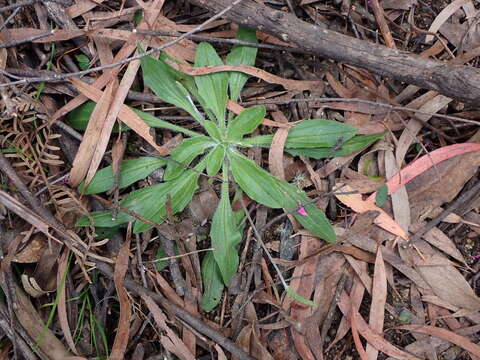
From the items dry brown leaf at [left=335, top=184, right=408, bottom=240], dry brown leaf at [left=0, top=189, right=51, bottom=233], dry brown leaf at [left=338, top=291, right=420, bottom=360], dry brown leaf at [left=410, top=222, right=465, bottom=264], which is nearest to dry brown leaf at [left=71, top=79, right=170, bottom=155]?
dry brown leaf at [left=0, top=189, right=51, bottom=233]


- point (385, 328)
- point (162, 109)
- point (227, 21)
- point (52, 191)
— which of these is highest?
point (227, 21)

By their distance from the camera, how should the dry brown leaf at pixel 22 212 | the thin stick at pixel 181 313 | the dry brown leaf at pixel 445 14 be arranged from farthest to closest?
the dry brown leaf at pixel 445 14, the thin stick at pixel 181 313, the dry brown leaf at pixel 22 212

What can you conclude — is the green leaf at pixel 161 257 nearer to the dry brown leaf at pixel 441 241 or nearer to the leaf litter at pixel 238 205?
the leaf litter at pixel 238 205

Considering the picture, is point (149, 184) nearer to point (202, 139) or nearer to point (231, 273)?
point (202, 139)

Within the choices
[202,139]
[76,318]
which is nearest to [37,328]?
[76,318]

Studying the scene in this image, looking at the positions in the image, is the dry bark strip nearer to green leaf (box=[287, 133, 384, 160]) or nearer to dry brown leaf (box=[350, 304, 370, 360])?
green leaf (box=[287, 133, 384, 160])

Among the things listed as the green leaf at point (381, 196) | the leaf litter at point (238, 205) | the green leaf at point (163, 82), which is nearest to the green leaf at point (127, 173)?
the leaf litter at point (238, 205)

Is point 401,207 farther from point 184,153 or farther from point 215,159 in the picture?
point 184,153

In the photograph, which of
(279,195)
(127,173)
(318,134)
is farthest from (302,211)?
(127,173)
